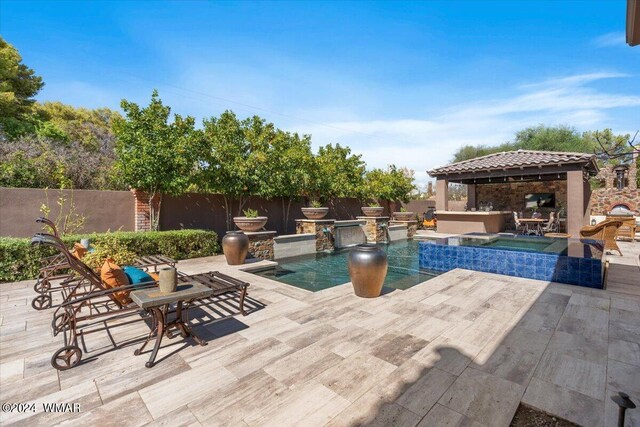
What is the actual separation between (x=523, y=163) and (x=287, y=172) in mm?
9726

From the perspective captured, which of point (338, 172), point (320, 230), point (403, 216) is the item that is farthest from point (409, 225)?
point (320, 230)

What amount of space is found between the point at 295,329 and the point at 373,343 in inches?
37.5

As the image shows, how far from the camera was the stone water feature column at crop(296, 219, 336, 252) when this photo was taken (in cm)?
1059

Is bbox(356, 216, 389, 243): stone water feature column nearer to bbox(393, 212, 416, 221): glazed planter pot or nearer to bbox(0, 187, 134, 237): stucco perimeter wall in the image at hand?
bbox(393, 212, 416, 221): glazed planter pot

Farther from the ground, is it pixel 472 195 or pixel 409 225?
pixel 472 195

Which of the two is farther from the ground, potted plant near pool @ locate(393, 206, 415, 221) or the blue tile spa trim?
potted plant near pool @ locate(393, 206, 415, 221)

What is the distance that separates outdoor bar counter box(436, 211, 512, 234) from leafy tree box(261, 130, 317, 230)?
7.24 m

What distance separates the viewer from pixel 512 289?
205 inches

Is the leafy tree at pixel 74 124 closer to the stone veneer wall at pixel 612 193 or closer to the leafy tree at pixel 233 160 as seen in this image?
the leafy tree at pixel 233 160

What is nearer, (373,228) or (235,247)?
(235,247)

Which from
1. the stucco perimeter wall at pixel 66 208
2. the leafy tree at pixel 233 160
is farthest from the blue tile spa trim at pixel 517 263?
the stucco perimeter wall at pixel 66 208

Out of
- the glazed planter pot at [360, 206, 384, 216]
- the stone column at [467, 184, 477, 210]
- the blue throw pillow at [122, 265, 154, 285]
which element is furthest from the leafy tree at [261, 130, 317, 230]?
the stone column at [467, 184, 477, 210]

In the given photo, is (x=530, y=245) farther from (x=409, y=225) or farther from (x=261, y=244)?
(x=261, y=244)

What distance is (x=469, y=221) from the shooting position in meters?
14.5
